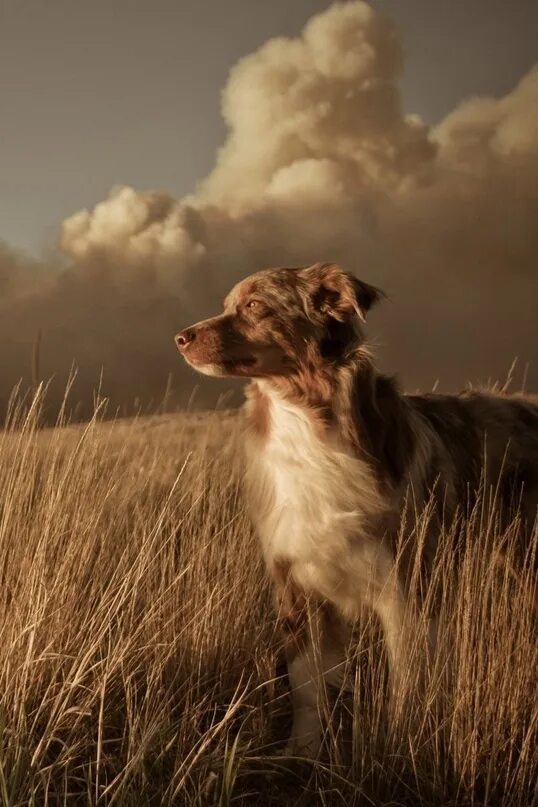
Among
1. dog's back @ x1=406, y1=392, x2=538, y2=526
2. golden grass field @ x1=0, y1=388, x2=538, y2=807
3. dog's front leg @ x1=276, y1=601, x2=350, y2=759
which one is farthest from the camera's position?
dog's back @ x1=406, y1=392, x2=538, y2=526

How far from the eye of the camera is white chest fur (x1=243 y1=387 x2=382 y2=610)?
3.51 metres

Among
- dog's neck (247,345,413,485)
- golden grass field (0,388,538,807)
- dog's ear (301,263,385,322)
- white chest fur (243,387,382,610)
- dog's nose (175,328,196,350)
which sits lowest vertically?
golden grass field (0,388,538,807)

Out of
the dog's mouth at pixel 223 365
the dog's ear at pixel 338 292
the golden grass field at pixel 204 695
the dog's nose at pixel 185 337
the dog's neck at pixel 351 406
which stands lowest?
the golden grass field at pixel 204 695

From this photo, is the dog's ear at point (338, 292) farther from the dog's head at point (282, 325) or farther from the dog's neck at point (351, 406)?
the dog's neck at point (351, 406)

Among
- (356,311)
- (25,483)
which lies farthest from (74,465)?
(356,311)

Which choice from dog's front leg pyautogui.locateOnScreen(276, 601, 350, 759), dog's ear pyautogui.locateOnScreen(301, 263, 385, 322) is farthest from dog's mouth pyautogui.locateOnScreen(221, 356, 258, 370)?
dog's front leg pyautogui.locateOnScreen(276, 601, 350, 759)

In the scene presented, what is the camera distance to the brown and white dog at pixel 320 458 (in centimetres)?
349

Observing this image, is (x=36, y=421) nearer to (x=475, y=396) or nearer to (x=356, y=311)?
(x=356, y=311)

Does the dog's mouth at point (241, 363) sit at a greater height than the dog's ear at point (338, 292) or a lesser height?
lesser

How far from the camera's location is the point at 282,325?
141 inches

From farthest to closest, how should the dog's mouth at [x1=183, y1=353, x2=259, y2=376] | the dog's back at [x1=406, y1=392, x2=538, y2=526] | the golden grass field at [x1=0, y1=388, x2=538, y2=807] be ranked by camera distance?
the dog's back at [x1=406, y1=392, x2=538, y2=526]
the dog's mouth at [x1=183, y1=353, x2=259, y2=376]
the golden grass field at [x1=0, y1=388, x2=538, y2=807]

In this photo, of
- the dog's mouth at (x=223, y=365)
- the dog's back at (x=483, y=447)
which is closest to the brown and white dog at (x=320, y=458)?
the dog's mouth at (x=223, y=365)

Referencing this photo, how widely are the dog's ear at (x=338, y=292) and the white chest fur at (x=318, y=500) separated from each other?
44cm

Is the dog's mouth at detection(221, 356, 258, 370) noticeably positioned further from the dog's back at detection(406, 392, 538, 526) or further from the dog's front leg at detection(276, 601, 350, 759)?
the dog's front leg at detection(276, 601, 350, 759)
